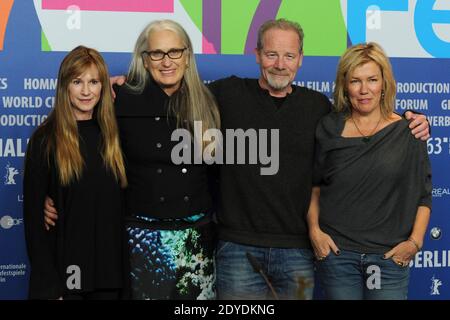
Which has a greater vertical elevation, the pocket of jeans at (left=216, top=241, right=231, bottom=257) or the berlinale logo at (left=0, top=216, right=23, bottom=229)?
the berlinale logo at (left=0, top=216, right=23, bottom=229)

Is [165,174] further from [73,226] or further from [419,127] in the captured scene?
[419,127]

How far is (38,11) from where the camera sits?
3133 millimetres

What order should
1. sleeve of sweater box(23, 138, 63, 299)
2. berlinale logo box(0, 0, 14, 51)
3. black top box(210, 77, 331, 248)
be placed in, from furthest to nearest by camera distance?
berlinale logo box(0, 0, 14, 51)
black top box(210, 77, 331, 248)
sleeve of sweater box(23, 138, 63, 299)

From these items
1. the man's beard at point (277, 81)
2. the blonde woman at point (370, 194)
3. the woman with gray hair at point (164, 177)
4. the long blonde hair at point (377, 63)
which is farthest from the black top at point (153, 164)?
the long blonde hair at point (377, 63)

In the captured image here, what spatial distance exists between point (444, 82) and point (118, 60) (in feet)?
5.56

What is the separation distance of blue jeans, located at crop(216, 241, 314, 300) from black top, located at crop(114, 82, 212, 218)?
0.24 metres

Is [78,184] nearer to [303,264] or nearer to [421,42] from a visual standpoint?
[303,264]

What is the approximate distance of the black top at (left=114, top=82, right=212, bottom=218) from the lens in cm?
249

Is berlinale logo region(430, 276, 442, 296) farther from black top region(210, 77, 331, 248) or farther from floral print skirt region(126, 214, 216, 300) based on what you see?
floral print skirt region(126, 214, 216, 300)

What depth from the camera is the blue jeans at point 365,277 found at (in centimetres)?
248

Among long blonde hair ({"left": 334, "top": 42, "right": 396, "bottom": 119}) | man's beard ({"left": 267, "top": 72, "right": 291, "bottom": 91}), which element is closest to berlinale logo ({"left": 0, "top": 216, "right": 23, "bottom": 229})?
man's beard ({"left": 267, "top": 72, "right": 291, "bottom": 91})

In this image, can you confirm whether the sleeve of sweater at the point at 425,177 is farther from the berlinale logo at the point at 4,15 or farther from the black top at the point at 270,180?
the berlinale logo at the point at 4,15

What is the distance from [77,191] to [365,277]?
1099 millimetres

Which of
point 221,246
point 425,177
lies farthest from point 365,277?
point 221,246
